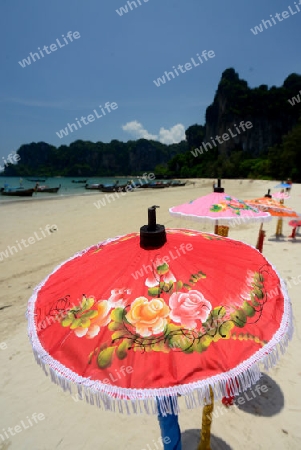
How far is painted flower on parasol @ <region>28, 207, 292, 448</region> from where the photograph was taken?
1206 mm

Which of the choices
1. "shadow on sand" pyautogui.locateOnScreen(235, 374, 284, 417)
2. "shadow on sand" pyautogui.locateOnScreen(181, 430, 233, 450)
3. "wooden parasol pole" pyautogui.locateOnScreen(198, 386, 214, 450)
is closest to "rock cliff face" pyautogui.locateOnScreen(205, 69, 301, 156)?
"shadow on sand" pyautogui.locateOnScreen(235, 374, 284, 417)

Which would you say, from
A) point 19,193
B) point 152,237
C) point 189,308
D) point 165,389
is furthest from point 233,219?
point 19,193

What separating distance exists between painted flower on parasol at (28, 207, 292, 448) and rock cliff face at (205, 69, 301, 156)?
93.2 meters

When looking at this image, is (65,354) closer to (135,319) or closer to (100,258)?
(135,319)

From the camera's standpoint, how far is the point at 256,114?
87.9m

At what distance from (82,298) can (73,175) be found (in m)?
168

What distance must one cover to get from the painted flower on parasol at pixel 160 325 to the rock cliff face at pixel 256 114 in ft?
306

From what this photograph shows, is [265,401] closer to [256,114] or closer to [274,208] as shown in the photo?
[274,208]

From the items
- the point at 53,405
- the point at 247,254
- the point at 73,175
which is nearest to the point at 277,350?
the point at 247,254

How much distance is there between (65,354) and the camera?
135 centimetres

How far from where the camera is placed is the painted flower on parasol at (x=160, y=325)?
3.96ft

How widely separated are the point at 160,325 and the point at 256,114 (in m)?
103

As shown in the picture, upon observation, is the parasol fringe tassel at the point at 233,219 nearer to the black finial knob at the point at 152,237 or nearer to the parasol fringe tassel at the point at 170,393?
the black finial knob at the point at 152,237

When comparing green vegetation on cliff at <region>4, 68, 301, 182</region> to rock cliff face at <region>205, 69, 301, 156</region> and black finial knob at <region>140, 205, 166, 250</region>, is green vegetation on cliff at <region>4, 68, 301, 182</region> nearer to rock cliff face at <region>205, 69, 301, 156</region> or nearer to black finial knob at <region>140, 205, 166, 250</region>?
rock cliff face at <region>205, 69, 301, 156</region>
